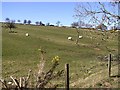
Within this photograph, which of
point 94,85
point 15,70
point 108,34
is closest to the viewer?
point 108,34

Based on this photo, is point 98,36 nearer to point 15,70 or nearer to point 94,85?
point 94,85

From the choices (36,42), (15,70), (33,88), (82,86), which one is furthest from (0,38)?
(33,88)

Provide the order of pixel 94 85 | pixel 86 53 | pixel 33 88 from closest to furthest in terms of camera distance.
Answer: pixel 33 88, pixel 94 85, pixel 86 53

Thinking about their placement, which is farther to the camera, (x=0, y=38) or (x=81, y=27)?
(x=0, y=38)

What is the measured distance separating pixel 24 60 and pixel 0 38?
21.4 m

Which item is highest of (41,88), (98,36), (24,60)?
(98,36)

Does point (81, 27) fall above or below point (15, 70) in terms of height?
above

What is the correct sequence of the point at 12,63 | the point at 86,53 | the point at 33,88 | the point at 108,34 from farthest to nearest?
the point at 86,53 < the point at 12,63 < the point at 108,34 < the point at 33,88

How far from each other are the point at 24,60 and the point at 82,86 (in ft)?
69.5

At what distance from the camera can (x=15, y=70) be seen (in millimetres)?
32156

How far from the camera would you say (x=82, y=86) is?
19516mm

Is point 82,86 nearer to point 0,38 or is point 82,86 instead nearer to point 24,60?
point 24,60

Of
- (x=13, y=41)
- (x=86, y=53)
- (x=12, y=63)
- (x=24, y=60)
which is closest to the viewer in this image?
(x=12, y=63)

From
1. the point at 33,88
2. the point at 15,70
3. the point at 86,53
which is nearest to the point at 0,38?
the point at 86,53
